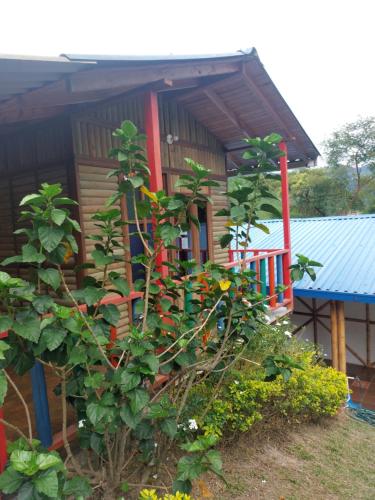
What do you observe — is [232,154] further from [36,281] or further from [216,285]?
[36,281]

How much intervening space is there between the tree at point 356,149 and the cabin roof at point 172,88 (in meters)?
20.5

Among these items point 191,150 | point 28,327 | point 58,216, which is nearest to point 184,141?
point 191,150

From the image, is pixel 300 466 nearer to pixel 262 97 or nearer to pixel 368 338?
pixel 262 97

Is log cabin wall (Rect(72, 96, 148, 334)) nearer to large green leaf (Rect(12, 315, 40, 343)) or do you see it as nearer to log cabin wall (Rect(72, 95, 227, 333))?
log cabin wall (Rect(72, 95, 227, 333))

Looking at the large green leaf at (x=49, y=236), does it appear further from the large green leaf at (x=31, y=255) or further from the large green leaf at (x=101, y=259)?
the large green leaf at (x=101, y=259)

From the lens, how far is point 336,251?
8812mm

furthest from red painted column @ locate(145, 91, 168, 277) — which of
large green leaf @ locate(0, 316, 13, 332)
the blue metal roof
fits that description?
the blue metal roof

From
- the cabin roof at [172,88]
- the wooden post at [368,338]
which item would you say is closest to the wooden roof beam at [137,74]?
the cabin roof at [172,88]

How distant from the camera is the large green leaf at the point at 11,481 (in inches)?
57.7

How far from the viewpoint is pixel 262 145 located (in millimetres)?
2580

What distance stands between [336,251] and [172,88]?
6.73 meters

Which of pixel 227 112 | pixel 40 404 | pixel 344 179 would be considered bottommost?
pixel 40 404

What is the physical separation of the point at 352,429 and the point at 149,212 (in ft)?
13.1

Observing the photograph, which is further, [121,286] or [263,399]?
[263,399]
